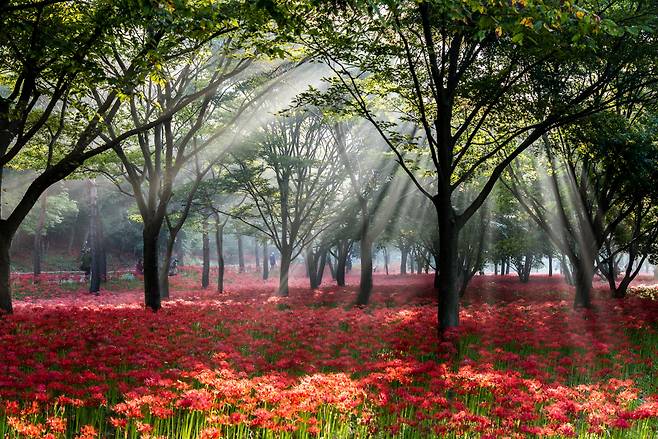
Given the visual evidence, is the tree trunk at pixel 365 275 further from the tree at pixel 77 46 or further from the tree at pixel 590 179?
the tree at pixel 77 46

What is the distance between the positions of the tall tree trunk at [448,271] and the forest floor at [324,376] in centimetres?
55

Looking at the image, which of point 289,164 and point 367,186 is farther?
point 289,164

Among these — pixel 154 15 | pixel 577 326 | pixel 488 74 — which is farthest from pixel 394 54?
pixel 577 326

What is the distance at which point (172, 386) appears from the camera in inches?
257

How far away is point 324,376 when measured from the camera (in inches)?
265

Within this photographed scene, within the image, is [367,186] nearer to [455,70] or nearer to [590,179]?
[590,179]

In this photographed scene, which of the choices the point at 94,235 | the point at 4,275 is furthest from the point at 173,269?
the point at 4,275

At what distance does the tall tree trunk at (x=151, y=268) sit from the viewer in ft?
53.5

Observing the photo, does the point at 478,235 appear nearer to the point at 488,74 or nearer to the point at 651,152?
the point at 651,152

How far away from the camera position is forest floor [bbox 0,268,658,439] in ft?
17.6

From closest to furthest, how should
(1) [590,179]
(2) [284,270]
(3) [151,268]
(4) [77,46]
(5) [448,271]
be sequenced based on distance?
(4) [77,46], (5) [448,271], (3) [151,268], (1) [590,179], (2) [284,270]

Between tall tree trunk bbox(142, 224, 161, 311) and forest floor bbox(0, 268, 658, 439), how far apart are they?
2.12 metres

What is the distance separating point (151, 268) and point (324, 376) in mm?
11178

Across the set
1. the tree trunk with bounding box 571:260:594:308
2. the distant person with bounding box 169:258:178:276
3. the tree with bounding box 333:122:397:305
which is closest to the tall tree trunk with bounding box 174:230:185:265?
the distant person with bounding box 169:258:178:276
